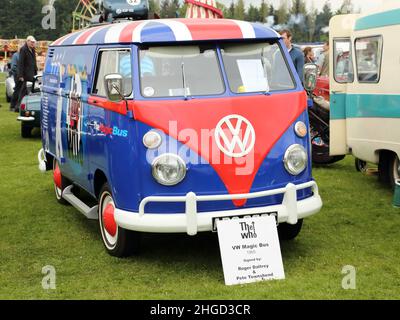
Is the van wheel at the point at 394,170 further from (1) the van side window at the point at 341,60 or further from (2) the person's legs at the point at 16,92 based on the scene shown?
(2) the person's legs at the point at 16,92

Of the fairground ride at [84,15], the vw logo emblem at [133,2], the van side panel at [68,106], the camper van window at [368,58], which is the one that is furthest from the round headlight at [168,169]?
the fairground ride at [84,15]

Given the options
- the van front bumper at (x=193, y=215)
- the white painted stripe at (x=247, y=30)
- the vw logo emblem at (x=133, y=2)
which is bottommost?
the van front bumper at (x=193, y=215)

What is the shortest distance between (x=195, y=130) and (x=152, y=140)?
382mm

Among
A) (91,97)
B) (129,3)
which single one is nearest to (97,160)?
(91,97)

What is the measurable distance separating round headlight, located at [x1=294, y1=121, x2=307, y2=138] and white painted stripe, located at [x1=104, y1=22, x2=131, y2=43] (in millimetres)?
1889

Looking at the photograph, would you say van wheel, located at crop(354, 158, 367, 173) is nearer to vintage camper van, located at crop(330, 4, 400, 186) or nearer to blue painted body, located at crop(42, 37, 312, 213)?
vintage camper van, located at crop(330, 4, 400, 186)

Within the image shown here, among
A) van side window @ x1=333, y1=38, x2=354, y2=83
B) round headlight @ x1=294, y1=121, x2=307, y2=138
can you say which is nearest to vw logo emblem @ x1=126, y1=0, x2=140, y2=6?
van side window @ x1=333, y1=38, x2=354, y2=83

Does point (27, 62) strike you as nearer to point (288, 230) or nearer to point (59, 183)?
point (59, 183)

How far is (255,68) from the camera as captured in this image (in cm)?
616

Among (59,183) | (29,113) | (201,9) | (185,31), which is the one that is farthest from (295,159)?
(29,113)

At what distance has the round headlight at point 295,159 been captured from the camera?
586 centimetres

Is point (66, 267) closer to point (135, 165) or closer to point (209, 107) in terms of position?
point (135, 165)

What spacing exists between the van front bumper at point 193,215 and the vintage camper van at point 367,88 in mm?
3406

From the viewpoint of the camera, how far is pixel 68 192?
329 inches
